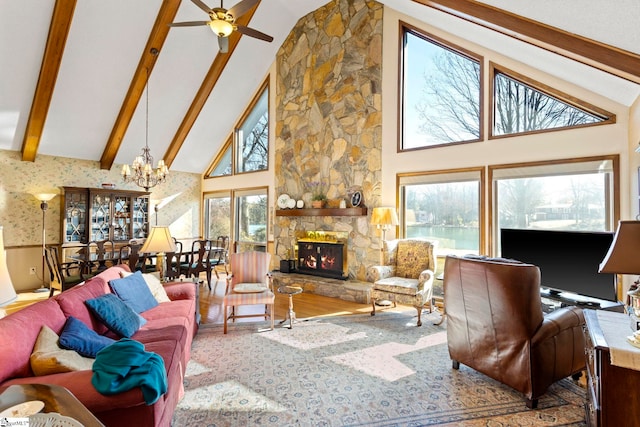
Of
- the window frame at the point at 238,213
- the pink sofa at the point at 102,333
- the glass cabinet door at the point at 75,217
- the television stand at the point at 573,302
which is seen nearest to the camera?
the pink sofa at the point at 102,333

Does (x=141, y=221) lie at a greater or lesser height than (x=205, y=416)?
greater

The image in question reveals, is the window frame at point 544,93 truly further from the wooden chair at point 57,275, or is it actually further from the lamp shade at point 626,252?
the wooden chair at point 57,275

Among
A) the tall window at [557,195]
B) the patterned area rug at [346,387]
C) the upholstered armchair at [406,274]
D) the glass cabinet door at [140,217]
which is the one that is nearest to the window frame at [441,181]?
the tall window at [557,195]

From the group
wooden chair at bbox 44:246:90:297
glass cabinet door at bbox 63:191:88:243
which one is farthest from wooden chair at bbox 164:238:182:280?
glass cabinet door at bbox 63:191:88:243

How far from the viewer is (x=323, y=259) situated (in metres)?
6.36

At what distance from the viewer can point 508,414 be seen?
2.42 m

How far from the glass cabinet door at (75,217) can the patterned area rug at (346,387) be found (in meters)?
4.64

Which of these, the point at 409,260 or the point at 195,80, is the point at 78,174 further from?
the point at 409,260

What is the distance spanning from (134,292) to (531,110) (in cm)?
531

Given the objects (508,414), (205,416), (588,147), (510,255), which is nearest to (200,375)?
(205,416)

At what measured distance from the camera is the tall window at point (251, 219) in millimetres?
7789

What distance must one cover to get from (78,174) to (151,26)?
3.70 m

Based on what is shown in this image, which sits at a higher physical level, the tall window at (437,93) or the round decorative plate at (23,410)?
the tall window at (437,93)

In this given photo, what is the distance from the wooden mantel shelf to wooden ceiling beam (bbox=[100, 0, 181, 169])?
11.5ft
